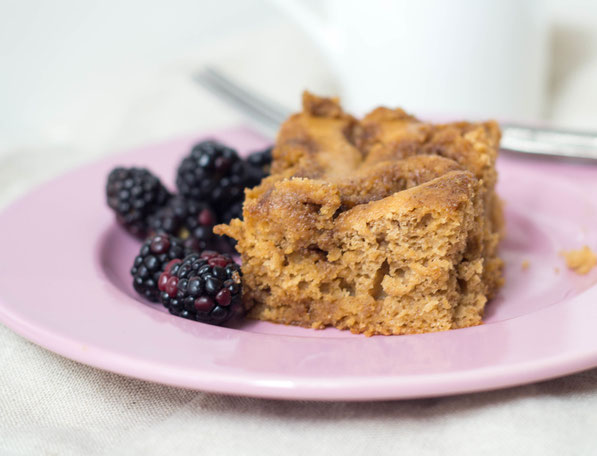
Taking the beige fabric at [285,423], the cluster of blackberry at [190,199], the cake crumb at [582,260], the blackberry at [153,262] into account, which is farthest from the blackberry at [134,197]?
the cake crumb at [582,260]

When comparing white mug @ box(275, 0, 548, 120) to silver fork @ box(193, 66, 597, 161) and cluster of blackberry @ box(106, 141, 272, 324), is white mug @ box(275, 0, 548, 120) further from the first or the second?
cluster of blackberry @ box(106, 141, 272, 324)

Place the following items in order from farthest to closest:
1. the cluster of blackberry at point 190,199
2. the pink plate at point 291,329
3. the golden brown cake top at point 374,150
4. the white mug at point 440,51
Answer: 1. the white mug at point 440,51
2. the cluster of blackberry at point 190,199
3. the golden brown cake top at point 374,150
4. the pink plate at point 291,329

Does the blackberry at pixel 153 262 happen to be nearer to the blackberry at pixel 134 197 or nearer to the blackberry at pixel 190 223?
the blackberry at pixel 190 223

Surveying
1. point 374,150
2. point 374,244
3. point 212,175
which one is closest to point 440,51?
point 374,150

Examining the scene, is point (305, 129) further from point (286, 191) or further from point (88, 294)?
point (88, 294)

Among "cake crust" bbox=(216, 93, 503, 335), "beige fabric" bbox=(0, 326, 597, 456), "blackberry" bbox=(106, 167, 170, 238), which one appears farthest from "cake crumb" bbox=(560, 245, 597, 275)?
"blackberry" bbox=(106, 167, 170, 238)

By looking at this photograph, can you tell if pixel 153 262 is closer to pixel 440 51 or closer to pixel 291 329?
pixel 291 329
